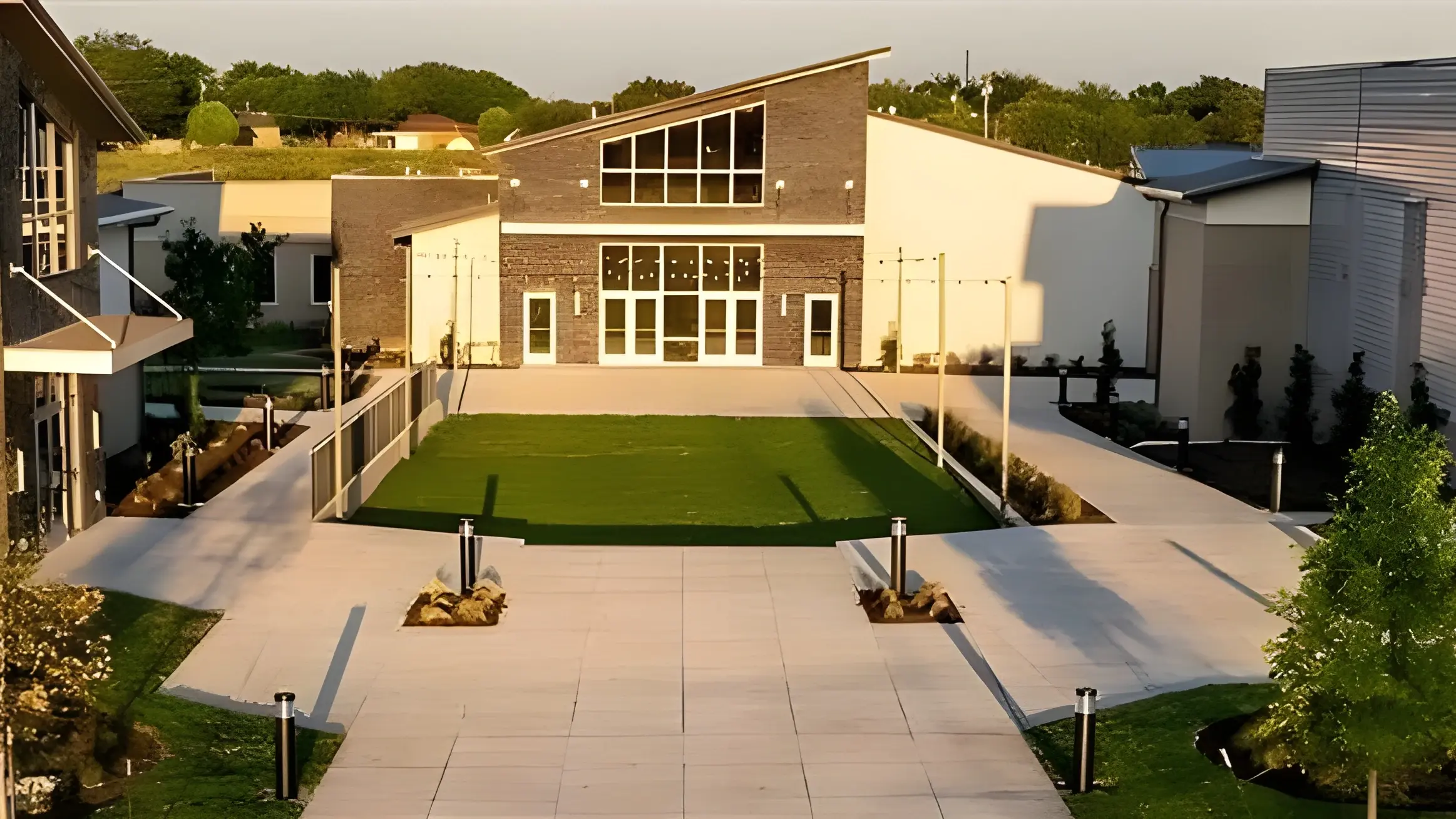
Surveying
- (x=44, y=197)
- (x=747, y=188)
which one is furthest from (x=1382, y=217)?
(x=44, y=197)

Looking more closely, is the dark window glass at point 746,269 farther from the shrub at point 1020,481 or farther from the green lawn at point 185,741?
the green lawn at point 185,741

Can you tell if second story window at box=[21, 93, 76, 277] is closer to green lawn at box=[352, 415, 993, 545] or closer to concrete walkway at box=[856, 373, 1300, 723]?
green lawn at box=[352, 415, 993, 545]

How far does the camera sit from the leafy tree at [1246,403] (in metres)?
28.2

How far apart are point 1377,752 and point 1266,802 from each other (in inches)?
45.6

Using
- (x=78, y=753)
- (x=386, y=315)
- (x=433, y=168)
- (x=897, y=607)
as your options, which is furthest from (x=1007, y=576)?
(x=433, y=168)

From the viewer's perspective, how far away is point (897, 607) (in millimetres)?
16562

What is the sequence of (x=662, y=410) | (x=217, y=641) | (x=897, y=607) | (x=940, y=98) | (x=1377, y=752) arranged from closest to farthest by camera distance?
(x=1377, y=752)
(x=217, y=641)
(x=897, y=607)
(x=662, y=410)
(x=940, y=98)

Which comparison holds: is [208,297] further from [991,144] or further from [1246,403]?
[991,144]

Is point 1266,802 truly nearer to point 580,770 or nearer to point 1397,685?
point 1397,685

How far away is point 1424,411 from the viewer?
23.1 meters

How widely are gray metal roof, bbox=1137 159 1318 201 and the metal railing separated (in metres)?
13.0

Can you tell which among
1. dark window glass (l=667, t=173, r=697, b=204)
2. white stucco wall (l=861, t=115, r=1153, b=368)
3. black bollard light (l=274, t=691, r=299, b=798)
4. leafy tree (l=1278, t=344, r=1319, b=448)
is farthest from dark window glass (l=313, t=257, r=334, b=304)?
black bollard light (l=274, t=691, r=299, b=798)

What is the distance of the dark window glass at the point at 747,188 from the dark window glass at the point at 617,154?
2283mm

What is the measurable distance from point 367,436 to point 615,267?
15.2 metres
